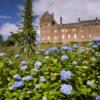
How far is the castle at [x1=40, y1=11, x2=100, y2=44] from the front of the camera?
→ 10500cm

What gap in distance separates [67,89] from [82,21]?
107m

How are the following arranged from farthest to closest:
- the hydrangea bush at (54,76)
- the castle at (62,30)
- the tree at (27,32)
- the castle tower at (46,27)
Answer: the castle tower at (46,27), the castle at (62,30), the tree at (27,32), the hydrangea bush at (54,76)

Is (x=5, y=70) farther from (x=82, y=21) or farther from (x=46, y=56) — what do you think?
(x=82, y=21)

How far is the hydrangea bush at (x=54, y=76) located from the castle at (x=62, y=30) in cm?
9761

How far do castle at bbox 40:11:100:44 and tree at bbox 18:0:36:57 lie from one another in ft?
192

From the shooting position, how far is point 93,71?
6.51m

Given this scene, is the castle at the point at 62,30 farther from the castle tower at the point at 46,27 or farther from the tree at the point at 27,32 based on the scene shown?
the tree at the point at 27,32

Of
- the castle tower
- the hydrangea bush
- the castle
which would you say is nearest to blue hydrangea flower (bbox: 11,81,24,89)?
the hydrangea bush

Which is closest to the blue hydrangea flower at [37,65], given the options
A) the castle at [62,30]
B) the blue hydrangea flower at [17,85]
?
the blue hydrangea flower at [17,85]

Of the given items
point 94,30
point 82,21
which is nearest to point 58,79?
point 94,30

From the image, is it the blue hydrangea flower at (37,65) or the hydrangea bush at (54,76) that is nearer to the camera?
the hydrangea bush at (54,76)

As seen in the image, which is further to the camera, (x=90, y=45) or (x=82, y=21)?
(x=82, y=21)

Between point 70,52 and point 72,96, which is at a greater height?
point 70,52

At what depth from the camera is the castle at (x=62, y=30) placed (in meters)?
105
